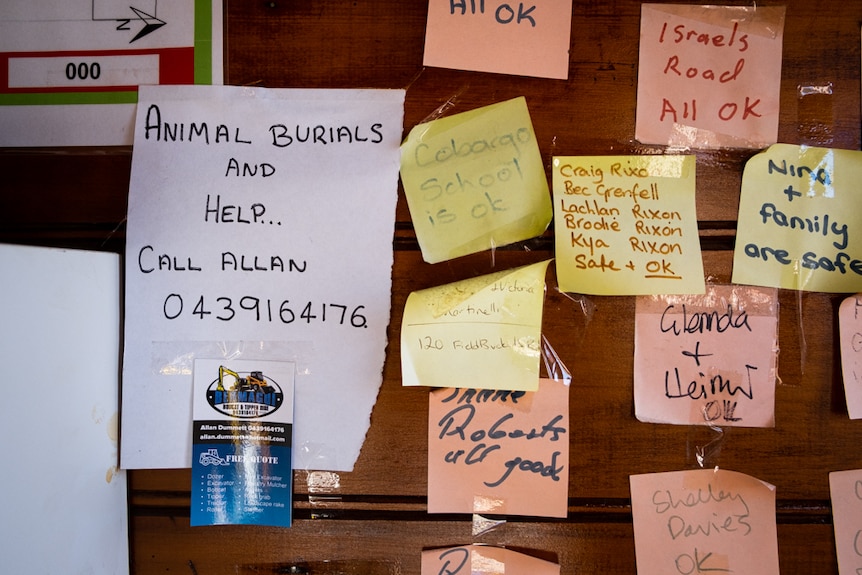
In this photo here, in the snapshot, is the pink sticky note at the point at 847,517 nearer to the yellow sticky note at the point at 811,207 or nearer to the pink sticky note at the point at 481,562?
the yellow sticky note at the point at 811,207

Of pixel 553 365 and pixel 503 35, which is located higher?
pixel 503 35

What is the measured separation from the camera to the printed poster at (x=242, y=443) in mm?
682

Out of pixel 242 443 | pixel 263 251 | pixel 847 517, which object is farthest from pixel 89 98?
pixel 847 517

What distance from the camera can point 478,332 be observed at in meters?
0.66

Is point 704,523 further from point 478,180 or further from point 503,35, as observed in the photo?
point 503,35

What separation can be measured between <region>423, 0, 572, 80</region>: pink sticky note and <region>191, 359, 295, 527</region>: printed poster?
0.43 metres

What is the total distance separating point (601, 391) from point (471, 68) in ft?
1.38

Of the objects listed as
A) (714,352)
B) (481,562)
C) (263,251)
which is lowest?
(481,562)

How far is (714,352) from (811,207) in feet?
0.67

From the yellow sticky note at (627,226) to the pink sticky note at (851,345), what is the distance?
0.57ft

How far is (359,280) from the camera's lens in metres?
0.68

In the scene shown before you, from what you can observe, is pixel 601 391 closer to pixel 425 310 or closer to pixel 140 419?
pixel 425 310

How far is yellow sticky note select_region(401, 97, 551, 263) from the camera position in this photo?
0.66m

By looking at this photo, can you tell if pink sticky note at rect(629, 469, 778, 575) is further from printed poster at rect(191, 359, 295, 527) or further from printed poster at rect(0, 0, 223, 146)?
printed poster at rect(0, 0, 223, 146)
